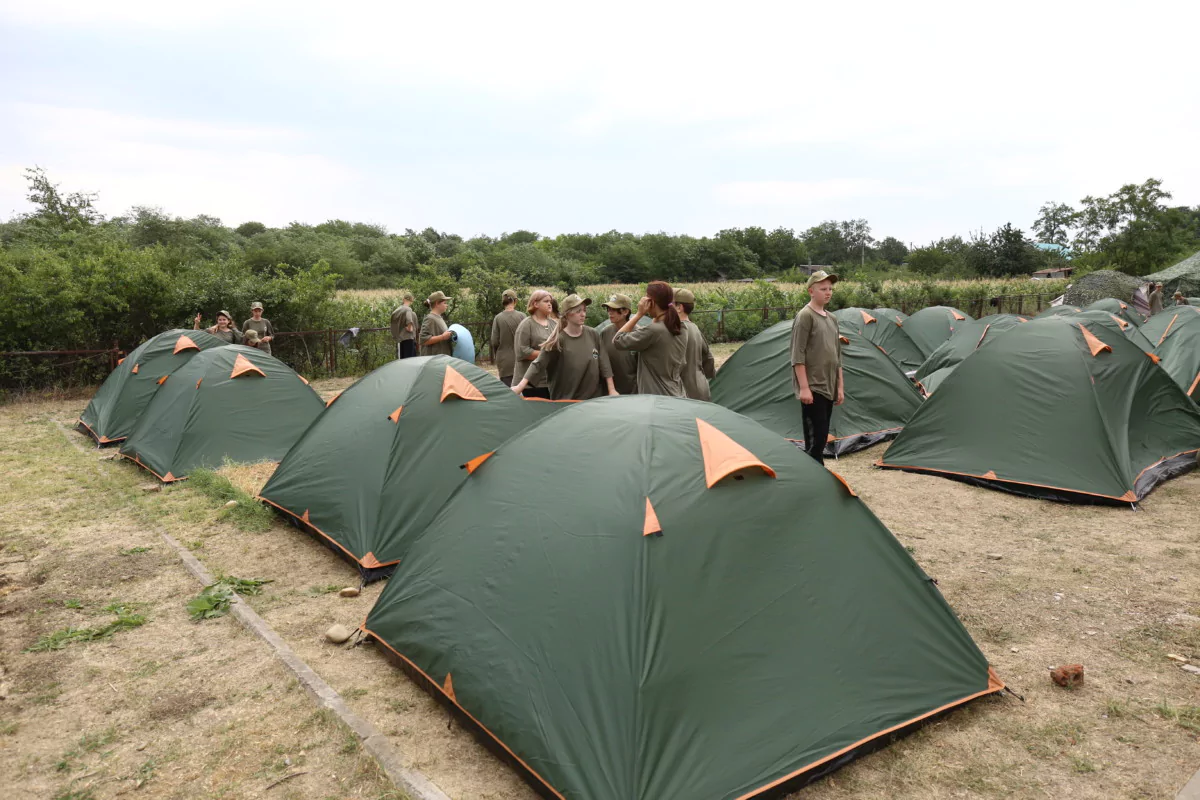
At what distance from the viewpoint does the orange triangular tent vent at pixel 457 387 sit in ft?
18.9

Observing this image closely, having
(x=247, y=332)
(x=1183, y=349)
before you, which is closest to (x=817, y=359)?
(x=1183, y=349)

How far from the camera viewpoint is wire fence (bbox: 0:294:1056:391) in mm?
13523

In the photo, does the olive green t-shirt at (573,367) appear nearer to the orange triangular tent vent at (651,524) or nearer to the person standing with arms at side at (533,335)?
the person standing with arms at side at (533,335)

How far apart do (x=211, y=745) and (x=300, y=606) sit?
59.2 inches

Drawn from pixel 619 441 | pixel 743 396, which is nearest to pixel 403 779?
pixel 619 441

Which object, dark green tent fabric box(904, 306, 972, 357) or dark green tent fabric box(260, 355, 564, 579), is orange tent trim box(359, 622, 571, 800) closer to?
dark green tent fabric box(260, 355, 564, 579)

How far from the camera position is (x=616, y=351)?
700 centimetres

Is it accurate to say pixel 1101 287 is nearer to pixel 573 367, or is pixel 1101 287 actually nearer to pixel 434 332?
pixel 434 332

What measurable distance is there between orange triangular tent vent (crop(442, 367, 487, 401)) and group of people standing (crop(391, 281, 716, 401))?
0.55m

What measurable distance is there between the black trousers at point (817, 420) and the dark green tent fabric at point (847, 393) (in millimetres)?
2364

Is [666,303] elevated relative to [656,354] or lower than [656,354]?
elevated

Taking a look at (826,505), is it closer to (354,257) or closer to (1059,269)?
(354,257)

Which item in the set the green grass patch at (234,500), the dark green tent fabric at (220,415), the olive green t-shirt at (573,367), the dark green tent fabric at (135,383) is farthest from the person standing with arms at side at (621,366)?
the dark green tent fabric at (135,383)

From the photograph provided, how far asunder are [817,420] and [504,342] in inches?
150
